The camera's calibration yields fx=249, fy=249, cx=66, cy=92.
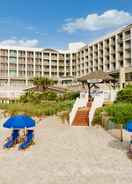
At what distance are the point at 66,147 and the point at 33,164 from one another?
12.2 feet

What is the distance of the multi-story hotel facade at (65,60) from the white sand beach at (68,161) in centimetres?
5496

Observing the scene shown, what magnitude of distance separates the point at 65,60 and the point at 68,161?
281ft

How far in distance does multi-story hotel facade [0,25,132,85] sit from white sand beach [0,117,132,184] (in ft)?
180

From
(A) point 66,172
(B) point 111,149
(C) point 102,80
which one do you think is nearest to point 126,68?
(C) point 102,80

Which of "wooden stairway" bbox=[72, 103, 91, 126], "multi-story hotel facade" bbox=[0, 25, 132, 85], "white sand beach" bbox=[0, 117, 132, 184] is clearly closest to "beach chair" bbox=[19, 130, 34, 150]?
"white sand beach" bbox=[0, 117, 132, 184]

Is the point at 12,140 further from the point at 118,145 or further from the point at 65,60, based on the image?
the point at 65,60

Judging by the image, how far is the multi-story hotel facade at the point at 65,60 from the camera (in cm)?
7356

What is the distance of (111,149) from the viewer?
15.5 m

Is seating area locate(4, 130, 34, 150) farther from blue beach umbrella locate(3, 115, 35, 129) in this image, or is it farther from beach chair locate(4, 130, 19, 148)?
blue beach umbrella locate(3, 115, 35, 129)

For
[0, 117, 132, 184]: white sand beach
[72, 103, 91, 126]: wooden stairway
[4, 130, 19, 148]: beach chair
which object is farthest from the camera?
[72, 103, 91, 126]: wooden stairway

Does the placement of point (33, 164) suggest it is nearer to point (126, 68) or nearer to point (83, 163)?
point (83, 163)

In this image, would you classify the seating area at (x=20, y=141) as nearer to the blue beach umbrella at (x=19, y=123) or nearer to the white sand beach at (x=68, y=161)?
the white sand beach at (x=68, y=161)

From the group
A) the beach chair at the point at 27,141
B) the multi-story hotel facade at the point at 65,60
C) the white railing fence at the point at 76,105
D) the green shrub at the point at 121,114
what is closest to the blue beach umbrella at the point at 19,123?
the beach chair at the point at 27,141

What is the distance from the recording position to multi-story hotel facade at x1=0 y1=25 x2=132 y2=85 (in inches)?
2896
